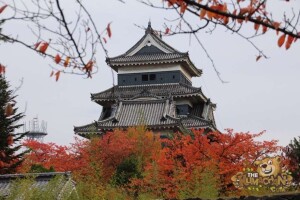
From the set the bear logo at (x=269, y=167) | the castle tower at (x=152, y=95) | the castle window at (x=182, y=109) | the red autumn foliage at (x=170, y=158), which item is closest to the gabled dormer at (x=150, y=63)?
the castle tower at (x=152, y=95)

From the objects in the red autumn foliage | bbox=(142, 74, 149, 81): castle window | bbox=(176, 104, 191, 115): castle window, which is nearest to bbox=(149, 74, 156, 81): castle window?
bbox=(142, 74, 149, 81): castle window

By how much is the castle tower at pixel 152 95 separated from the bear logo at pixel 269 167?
50.9 feet

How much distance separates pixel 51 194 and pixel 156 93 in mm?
25466

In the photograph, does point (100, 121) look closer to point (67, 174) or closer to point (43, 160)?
point (43, 160)

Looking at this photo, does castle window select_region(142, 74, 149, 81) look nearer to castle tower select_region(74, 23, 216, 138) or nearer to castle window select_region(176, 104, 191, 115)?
castle tower select_region(74, 23, 216, 138)

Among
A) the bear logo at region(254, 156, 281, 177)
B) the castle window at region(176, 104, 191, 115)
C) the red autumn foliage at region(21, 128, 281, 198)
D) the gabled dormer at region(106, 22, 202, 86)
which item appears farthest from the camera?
the gabled dormer at region(106, 22, 202, 86)

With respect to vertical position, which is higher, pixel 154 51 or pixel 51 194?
pixel 154 51

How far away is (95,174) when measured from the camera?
1969 cm

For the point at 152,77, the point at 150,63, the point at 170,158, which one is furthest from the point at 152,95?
the point at 170,158

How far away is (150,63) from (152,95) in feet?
9.03

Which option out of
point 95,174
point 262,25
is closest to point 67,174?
point 95,174

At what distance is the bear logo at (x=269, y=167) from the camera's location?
63.6 ft

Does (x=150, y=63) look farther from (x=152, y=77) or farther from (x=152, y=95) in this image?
(x=152, y=95)

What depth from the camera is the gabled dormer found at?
39.7m
